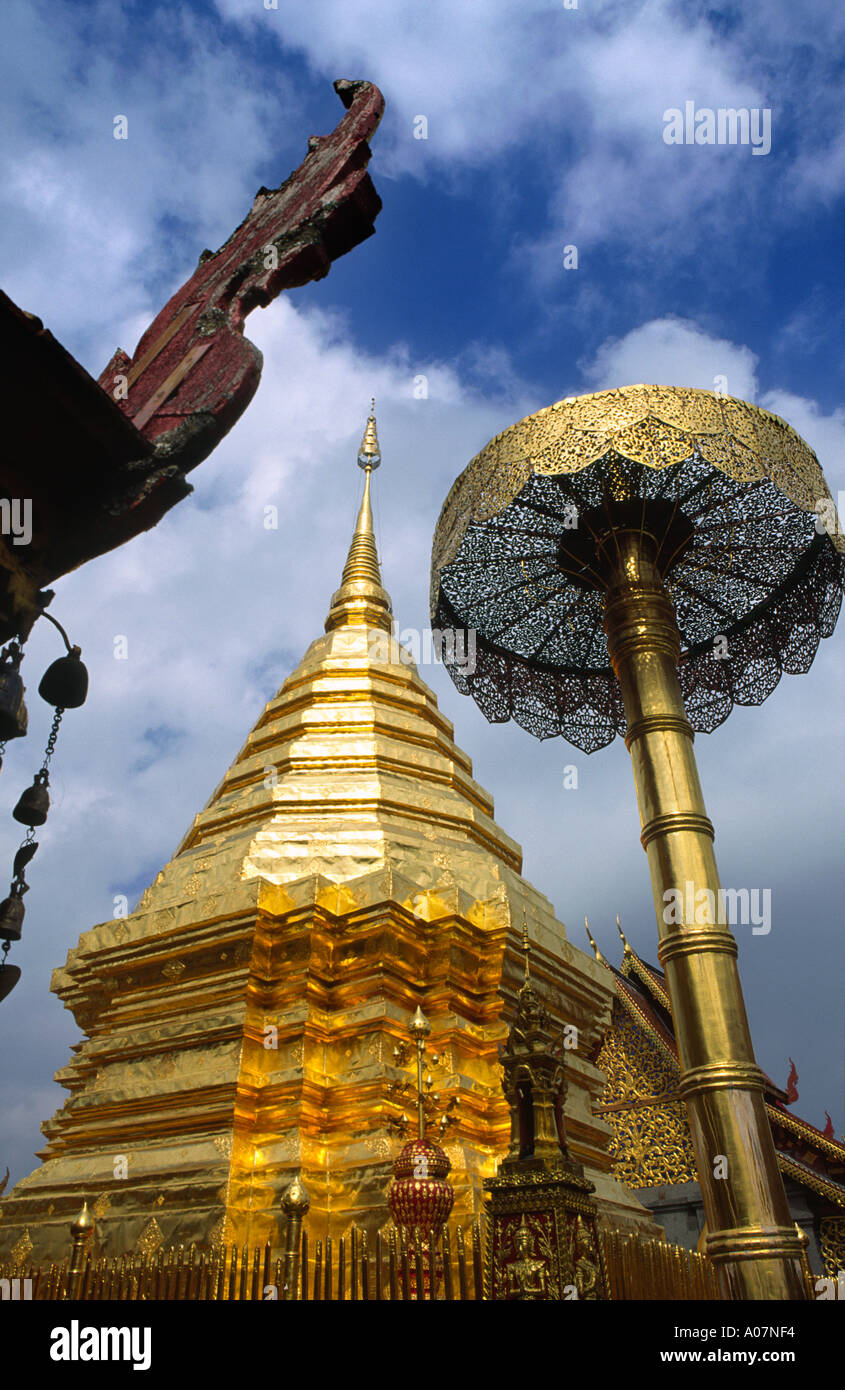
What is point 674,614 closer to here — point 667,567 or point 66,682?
point 667,567

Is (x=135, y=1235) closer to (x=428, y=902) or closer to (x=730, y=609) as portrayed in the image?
(x=428, y=902)

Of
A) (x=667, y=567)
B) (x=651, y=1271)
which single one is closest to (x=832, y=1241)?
(x=651, y=1271)

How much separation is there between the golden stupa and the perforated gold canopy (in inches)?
89.9

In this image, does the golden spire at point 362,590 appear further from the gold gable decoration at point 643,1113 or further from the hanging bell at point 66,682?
the hanging bell at point 66,682

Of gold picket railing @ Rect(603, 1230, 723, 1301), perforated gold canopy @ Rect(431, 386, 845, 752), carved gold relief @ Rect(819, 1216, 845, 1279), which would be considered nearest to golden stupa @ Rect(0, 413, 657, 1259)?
gold picket railing @ Rect(603, 1230, 723, 1301)

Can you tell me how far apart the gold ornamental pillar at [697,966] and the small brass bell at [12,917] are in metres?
4.89

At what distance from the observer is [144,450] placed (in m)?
1.89

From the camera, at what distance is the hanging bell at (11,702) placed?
1815 millimetres

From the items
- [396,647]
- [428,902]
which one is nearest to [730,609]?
[396,647]

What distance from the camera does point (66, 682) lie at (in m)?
2.36

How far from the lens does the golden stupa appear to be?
5.95 m

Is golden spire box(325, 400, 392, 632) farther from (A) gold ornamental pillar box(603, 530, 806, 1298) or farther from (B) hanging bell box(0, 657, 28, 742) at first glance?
(B) hanging bell box(0, 657, 28, 742)
